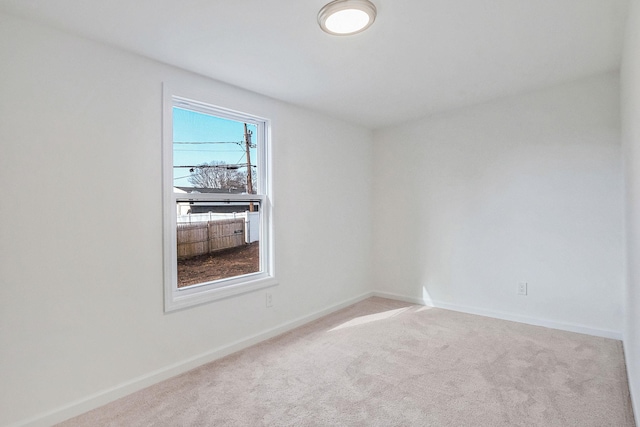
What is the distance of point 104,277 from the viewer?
2117 millimetres

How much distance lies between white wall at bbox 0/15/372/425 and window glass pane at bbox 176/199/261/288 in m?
0.24

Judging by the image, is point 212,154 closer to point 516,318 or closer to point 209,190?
point 209,190

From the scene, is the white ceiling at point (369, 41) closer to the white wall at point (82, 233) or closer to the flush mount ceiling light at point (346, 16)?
the flush mount ceiling light at point (346, 16)

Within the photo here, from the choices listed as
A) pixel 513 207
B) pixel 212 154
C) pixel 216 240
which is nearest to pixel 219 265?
pixel 216 240

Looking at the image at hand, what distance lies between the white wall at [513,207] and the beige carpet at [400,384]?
442 millimetres

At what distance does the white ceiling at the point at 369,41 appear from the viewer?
1865mm

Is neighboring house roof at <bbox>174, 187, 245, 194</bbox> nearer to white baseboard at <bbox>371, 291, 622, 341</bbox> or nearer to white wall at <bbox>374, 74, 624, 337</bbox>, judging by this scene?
white wall at <bbox>374, 74, 624, 337</bbox>

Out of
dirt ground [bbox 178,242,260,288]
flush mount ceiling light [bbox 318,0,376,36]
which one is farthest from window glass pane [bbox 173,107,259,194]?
flush mount ceiling light [bbox 318,0,376,36]

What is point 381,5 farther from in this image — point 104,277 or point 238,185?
point 104,277

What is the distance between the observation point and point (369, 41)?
2270 millimetres

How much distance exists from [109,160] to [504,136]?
3532mm

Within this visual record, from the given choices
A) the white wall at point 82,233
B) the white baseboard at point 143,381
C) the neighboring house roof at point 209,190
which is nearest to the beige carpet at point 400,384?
the white baseboard at point 143,381

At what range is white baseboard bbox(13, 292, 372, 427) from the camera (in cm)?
189

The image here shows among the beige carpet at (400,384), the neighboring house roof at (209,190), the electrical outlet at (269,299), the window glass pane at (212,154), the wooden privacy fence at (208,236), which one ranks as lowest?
the beige carpet at (400,384)
